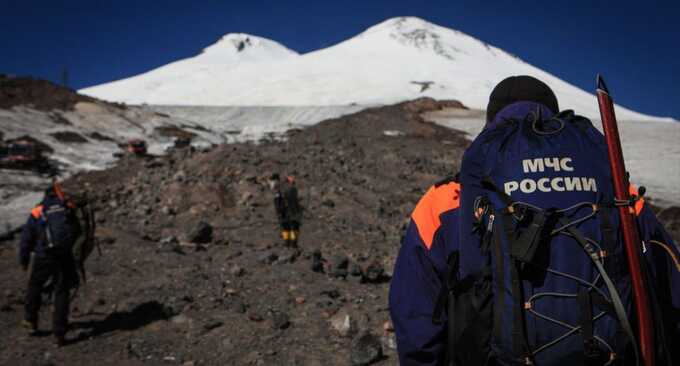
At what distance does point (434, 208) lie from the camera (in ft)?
5.95

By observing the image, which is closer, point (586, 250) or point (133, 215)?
point (586, 250)

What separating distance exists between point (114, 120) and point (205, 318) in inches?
1089

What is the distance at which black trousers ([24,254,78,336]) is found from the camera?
562 cm

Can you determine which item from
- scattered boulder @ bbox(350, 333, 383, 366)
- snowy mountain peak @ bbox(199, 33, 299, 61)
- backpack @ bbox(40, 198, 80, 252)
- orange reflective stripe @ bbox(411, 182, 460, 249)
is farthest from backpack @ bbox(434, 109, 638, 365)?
snowy mountain peak @ bbox(199, 33, 299, 61)

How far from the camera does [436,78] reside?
2968 inches

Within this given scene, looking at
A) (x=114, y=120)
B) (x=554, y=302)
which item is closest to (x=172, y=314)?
(x=554, y=302)

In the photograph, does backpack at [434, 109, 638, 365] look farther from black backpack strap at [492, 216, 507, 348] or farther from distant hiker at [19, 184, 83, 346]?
distant hiker at [19, 184, 83, 346]

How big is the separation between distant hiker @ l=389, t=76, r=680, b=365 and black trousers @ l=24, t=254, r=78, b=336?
5188 mm

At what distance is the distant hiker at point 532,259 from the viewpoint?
4.75ft

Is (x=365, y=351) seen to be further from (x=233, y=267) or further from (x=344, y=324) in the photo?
(x=233, y=267)

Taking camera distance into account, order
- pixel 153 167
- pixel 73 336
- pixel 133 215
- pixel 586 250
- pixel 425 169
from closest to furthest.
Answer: pixel 586 250
pixel 73 336
pixel 133 215
pixel 153 167
pixel 425 169

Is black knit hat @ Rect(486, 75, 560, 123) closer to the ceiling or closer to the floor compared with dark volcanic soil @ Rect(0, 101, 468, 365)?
closer to the ceiling

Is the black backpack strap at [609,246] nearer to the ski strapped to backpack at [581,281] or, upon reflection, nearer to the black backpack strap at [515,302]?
the ski strapped to backpack at [581,281]

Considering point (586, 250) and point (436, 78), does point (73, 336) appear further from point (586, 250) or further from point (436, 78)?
point (436, 78)
